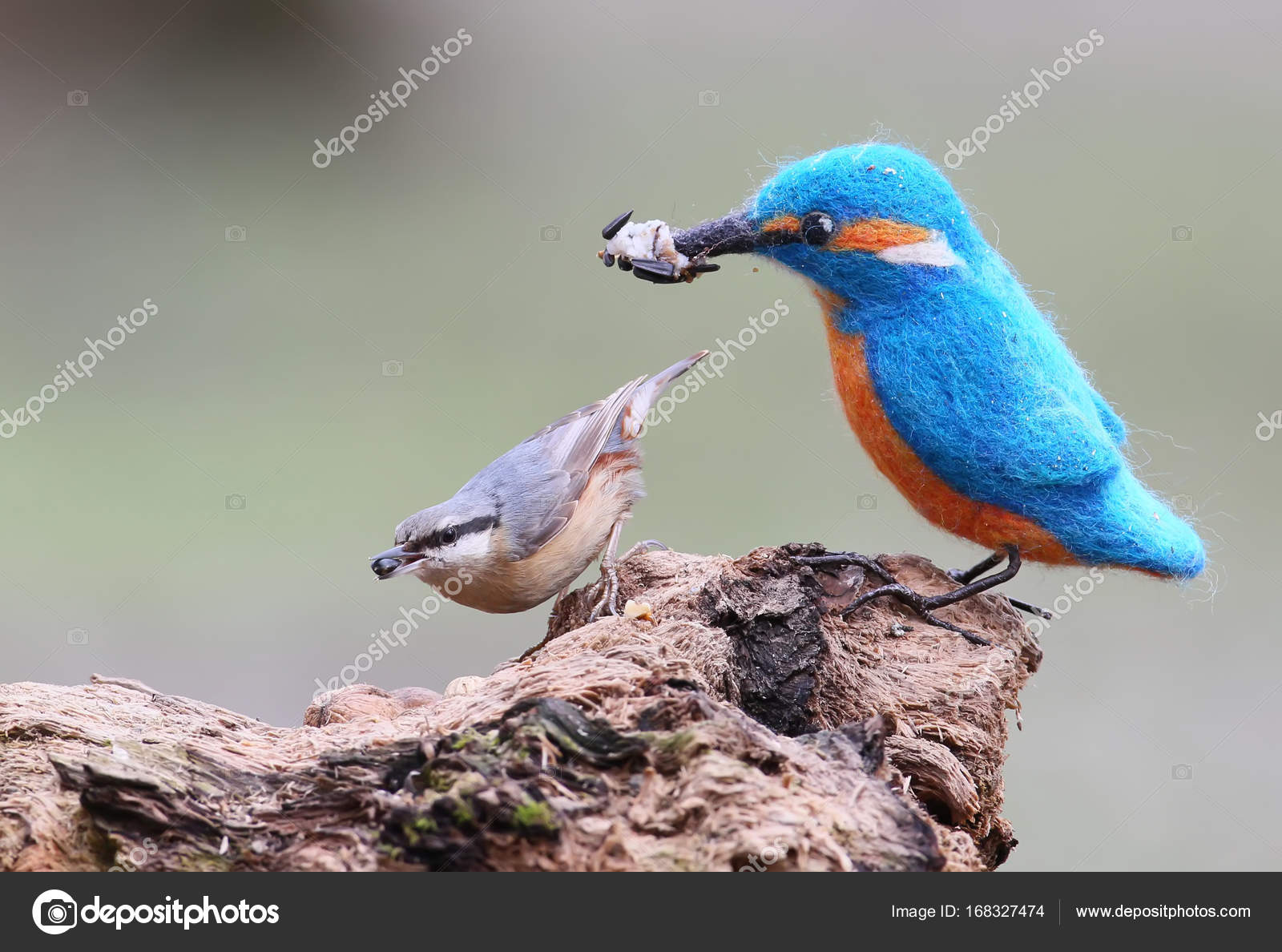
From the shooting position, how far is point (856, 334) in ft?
8.87

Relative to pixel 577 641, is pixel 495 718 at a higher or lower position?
lower

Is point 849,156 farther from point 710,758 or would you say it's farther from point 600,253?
point 710,758

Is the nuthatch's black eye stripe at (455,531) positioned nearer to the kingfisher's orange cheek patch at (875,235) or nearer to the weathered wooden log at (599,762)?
the weathered wooden log at (599,762)

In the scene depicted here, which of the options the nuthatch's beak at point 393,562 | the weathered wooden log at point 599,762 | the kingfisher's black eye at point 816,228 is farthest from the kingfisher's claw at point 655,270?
the nuthatch's beak at point 393,562

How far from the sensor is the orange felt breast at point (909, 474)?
2699 millimetres

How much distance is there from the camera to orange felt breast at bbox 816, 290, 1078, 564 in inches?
106

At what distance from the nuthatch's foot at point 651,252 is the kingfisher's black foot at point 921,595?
31.7 inches

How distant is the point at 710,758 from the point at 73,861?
1267mm

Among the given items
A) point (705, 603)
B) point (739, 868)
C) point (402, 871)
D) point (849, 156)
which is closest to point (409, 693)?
point (705, 603)

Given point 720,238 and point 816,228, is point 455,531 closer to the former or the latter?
point 720,238

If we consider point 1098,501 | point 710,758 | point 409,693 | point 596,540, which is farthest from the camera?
point 596,540

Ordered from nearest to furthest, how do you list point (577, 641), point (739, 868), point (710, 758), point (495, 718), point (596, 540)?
point (739, 868) < point (710, 758) < point (495, 718) < point (577, 641) < point (596, 540)
